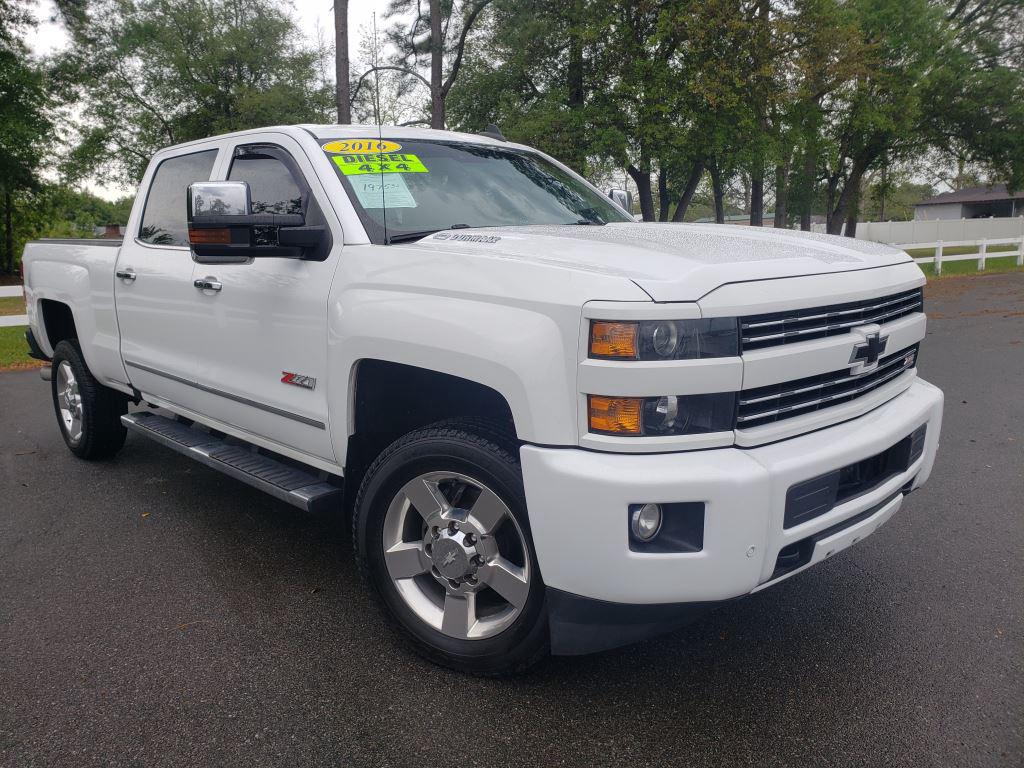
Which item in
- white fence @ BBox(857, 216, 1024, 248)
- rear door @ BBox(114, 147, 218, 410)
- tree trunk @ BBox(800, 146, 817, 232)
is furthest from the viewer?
white fence @ BBox(857, 216, 1024, 248)

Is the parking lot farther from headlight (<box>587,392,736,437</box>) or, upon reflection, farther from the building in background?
the building in background

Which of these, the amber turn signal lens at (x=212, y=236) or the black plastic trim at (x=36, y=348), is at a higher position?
the amber turn signal lens at (x=212, y=236)

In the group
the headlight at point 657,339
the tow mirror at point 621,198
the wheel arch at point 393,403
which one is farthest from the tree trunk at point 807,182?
the headlight at point 657,339

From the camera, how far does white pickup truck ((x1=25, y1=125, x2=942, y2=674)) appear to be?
7.18ft

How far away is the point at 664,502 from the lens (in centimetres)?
213

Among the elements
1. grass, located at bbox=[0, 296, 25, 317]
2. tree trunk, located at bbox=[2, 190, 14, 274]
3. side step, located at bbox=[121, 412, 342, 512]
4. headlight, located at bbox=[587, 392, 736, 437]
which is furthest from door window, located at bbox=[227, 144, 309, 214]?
tree trunk, located at bbox=[2, 190, 14, 274]

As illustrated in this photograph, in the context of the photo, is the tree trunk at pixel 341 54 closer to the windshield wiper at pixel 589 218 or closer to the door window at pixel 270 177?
the door window at pixel 270 177

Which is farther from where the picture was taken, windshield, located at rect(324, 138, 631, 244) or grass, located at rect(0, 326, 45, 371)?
grass, located at rect(0, 326, 45, 371)

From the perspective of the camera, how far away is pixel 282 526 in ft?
13.8

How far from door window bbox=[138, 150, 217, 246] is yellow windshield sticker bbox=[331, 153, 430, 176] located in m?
1.03

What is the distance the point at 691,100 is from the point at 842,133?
9863 millimetres

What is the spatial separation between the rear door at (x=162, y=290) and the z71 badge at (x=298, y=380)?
2.62 ft

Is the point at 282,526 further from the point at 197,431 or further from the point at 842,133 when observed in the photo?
the point at 842,133

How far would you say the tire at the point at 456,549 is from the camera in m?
2.50
